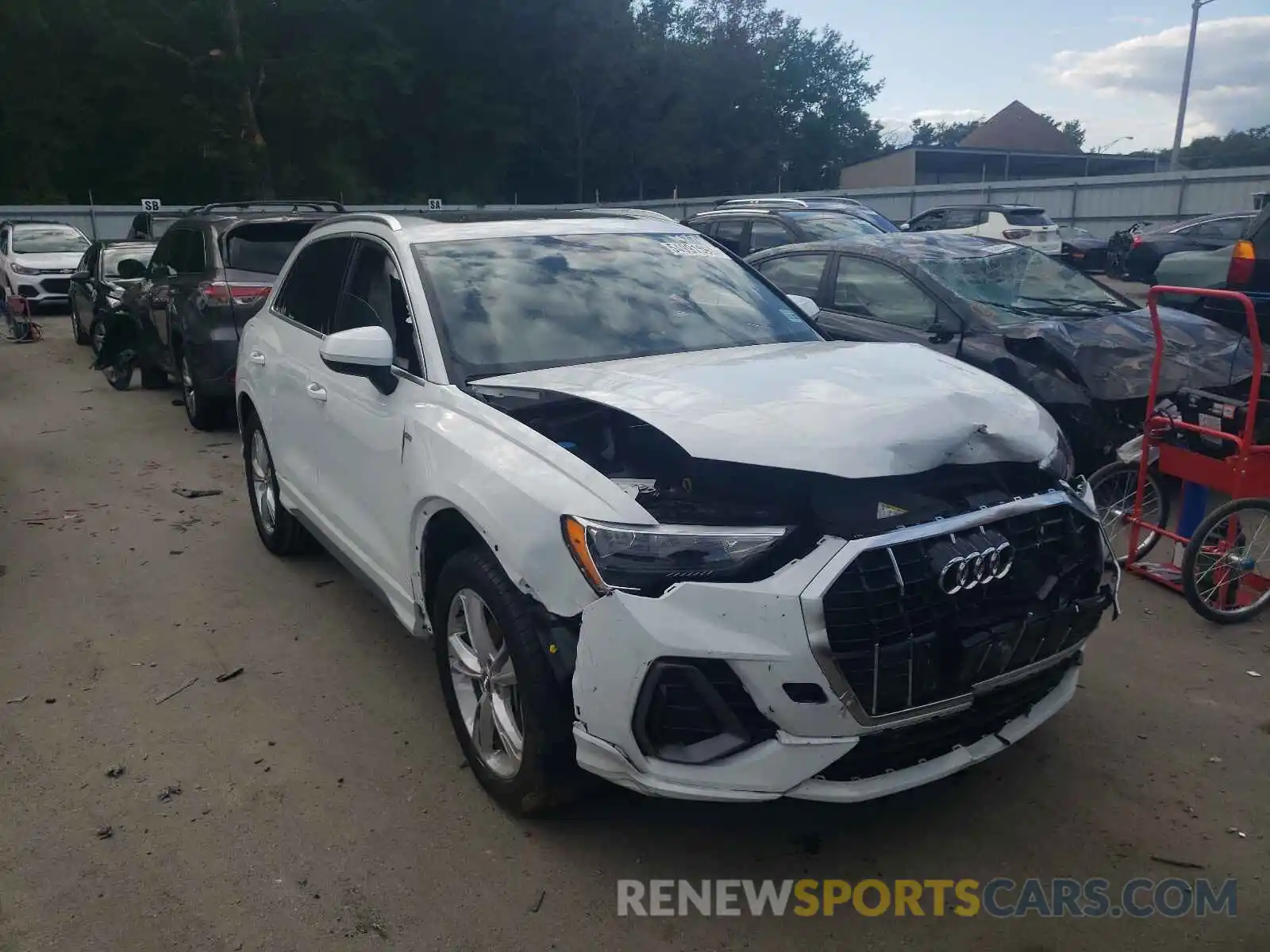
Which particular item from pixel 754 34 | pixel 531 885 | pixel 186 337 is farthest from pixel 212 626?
pixel 754 34

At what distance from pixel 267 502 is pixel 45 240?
684 inches

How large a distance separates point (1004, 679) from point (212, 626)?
Result: 3.72 meters

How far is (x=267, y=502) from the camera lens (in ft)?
19.1

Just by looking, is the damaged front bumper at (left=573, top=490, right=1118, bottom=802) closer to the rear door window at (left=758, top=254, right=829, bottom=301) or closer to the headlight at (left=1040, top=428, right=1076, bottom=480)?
the headlight at (left=1040, top=428, right=1076, bottom=480)

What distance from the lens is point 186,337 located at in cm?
880

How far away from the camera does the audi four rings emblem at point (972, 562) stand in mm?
2725

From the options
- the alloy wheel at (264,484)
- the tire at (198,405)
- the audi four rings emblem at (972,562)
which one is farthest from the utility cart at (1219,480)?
the tire at (198,405)

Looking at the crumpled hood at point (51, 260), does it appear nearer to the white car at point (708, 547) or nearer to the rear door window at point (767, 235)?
the rear door window at point (767, 235)

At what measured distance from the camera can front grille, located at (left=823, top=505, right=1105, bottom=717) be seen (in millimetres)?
2625

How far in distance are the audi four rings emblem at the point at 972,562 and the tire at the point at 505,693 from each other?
1.11 metres

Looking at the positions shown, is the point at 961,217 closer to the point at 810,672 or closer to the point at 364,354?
the point at 364,354

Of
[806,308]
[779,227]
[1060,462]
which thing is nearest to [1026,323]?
[806,308]

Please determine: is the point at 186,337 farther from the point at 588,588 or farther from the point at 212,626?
the point at 588,588

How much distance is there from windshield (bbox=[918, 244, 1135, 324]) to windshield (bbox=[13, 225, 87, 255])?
18404mm
